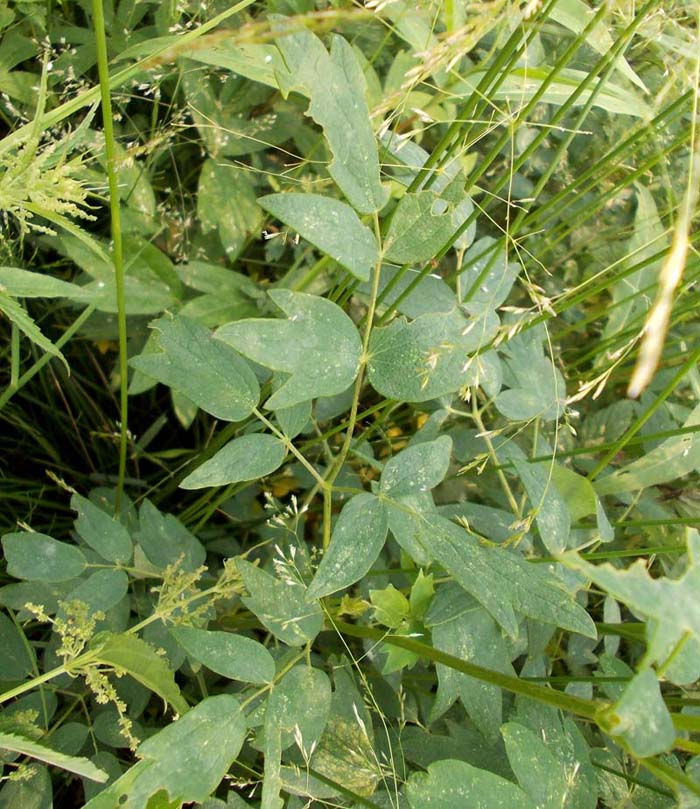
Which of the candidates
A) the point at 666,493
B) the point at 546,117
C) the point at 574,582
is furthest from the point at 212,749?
the point at 546,117

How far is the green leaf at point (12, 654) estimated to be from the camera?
1187 millimetres

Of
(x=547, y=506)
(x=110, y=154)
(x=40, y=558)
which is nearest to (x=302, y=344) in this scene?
(x=110, y=154)

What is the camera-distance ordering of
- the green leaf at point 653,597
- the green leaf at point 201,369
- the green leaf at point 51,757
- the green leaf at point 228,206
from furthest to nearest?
the green leaf at point 228,206
the green leaf at point 201,369
the green leaf at point 51,757
the green leaf at point 653,597

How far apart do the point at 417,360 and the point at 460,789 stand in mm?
522

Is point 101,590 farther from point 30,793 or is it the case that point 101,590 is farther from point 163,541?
point 30,793

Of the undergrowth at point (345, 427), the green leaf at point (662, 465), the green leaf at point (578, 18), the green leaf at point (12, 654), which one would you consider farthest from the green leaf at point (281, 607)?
the green leaf at point (578, 18)

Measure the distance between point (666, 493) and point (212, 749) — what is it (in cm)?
112

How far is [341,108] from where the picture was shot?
2.87 ft

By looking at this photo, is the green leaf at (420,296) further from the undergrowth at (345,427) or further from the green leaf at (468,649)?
the green leaf at (468,649)

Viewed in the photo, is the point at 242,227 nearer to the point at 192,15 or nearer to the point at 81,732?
the point at 192,15

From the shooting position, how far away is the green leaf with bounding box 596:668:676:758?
62 cm

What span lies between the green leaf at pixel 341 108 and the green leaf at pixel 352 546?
0.36 m

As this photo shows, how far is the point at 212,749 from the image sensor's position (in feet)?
2.87

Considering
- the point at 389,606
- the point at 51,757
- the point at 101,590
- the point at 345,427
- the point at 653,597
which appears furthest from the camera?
the point at 345,427
